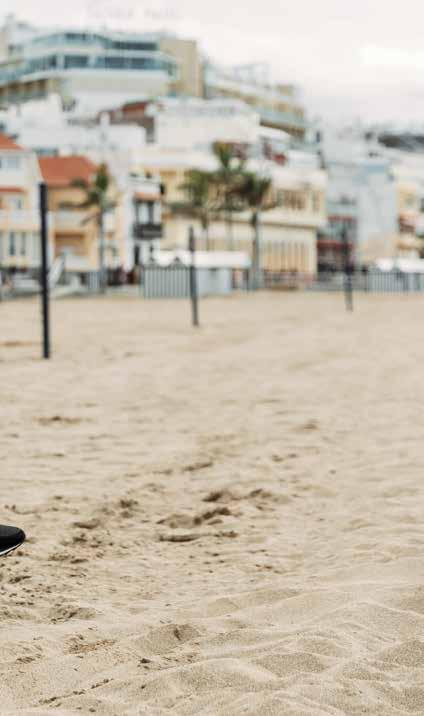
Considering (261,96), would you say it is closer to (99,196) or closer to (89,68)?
(89,68)

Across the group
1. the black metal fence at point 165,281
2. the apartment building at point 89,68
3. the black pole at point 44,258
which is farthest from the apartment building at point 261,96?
the black pole at point 44,258

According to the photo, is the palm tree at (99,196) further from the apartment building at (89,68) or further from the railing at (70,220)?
the apartment building at (89,68)

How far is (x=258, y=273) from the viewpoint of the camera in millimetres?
68875

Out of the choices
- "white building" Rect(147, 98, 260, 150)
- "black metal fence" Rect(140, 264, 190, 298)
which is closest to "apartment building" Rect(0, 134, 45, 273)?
"white building" Rect(147, 98, 260, 150)

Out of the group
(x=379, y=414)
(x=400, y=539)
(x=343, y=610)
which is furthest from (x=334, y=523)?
(x=379, y=414)

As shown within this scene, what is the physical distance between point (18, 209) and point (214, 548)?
211 feet

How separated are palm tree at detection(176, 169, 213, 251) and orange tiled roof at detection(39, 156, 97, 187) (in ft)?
19.5

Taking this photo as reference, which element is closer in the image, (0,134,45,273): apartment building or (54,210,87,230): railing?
(0,134,45,273): apartment building

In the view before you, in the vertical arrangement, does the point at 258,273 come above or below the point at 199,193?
below

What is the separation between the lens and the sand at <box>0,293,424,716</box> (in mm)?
3592

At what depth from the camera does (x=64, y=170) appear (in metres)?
71.6

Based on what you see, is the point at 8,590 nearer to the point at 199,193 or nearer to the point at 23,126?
the point at 199,193

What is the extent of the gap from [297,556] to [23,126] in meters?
77.6

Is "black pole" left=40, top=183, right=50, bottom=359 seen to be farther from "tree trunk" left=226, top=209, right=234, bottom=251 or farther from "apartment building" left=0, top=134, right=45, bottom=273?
"tree trunk" left=226, top=209, right=234, bottom=251
